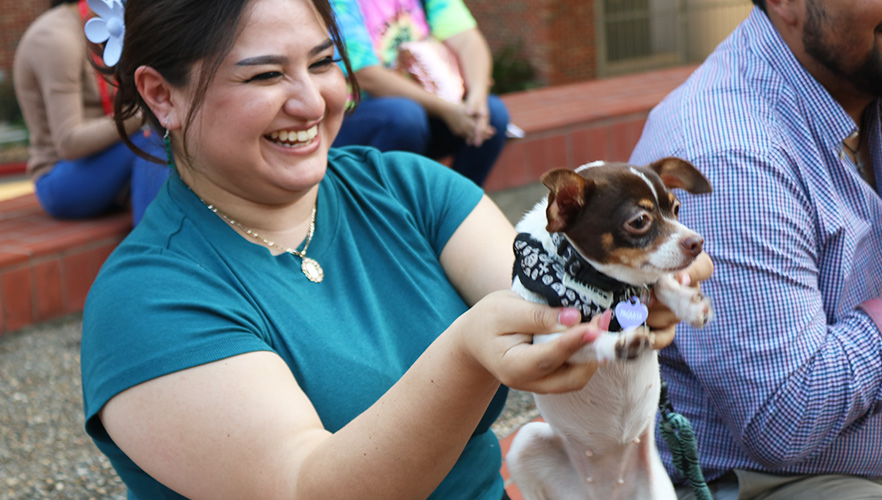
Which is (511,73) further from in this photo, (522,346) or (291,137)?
(522,346)

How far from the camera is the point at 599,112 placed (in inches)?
231

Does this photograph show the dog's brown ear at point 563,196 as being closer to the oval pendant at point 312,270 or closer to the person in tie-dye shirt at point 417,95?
the oval pendant at point 312,270

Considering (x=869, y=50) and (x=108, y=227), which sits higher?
(x=869, y=50)

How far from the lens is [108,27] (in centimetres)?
198

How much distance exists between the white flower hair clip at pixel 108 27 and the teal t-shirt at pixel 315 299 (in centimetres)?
31

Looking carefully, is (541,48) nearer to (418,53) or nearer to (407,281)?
(418,53)

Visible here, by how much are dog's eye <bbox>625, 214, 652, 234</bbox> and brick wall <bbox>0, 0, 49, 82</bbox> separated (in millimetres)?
15496

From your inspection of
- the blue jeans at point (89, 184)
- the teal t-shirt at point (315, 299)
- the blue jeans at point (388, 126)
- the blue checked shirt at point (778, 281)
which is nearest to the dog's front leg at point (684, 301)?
the blue checked shirt at point (778, 281)

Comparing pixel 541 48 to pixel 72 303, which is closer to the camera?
pixel 72 303

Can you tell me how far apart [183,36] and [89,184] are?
9.51 ft

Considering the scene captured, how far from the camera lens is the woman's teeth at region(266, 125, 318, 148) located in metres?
1.82

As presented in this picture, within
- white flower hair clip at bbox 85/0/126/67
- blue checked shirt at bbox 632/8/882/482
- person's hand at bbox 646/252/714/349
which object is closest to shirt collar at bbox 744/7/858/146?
blue checked shirt at bbox 632/8/882/482

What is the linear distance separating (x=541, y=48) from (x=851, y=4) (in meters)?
10.6

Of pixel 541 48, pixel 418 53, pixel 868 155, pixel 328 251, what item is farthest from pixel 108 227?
pixel 541 48
